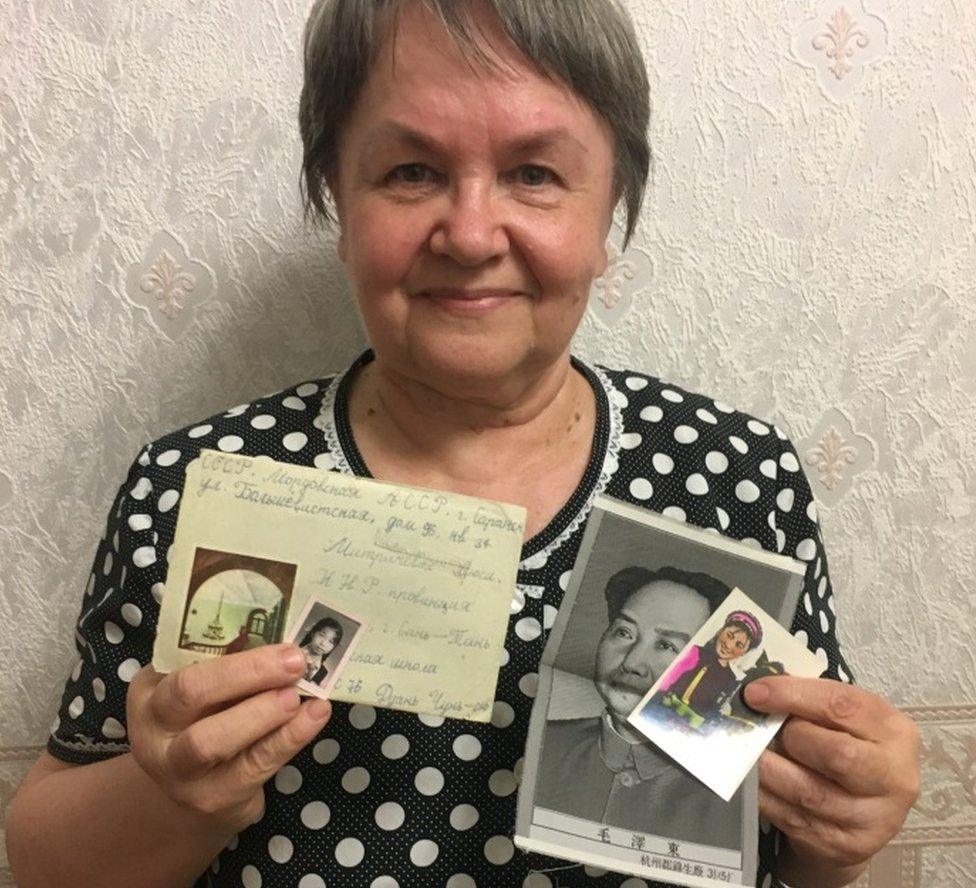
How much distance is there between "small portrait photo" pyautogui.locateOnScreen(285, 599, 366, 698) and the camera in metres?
0.63

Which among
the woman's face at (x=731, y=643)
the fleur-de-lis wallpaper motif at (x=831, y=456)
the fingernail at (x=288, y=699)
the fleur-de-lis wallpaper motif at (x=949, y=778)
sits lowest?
the fleur-de-lis wallpaper motif at (x=949, y=778)

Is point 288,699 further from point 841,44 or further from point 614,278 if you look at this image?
point 841,44

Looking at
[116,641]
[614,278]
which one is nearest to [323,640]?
[116,641]

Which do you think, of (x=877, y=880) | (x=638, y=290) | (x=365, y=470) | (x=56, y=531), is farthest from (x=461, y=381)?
(x=877, y=880)

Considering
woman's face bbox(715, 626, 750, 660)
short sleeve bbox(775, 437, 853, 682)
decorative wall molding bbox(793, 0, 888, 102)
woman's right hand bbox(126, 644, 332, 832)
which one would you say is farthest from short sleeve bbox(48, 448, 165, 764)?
decorative wall molding bbox(793, 0, 888, 102)

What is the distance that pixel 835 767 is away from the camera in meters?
0.65

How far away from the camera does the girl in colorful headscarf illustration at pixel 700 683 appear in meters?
0.66

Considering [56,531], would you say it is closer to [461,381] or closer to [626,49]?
[461,381]

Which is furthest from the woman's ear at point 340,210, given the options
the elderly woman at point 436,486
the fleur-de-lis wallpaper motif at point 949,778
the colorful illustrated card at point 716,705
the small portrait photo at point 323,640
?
the fleur-de-lis wallpaper motif at point 949,778

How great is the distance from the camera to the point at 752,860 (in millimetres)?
660

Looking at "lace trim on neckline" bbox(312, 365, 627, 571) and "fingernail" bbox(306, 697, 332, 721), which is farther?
"lace trim on neckline" bbox(312, 365, 627, 571)

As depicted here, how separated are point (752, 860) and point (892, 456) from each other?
2.00 feet

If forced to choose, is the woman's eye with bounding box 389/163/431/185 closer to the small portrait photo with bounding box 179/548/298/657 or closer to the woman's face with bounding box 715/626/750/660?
the small portrait photo with bounding box 179/548/298/657

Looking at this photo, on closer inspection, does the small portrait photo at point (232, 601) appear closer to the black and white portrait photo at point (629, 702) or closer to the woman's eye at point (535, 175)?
the black and white portrait photo at point (629, 702)
